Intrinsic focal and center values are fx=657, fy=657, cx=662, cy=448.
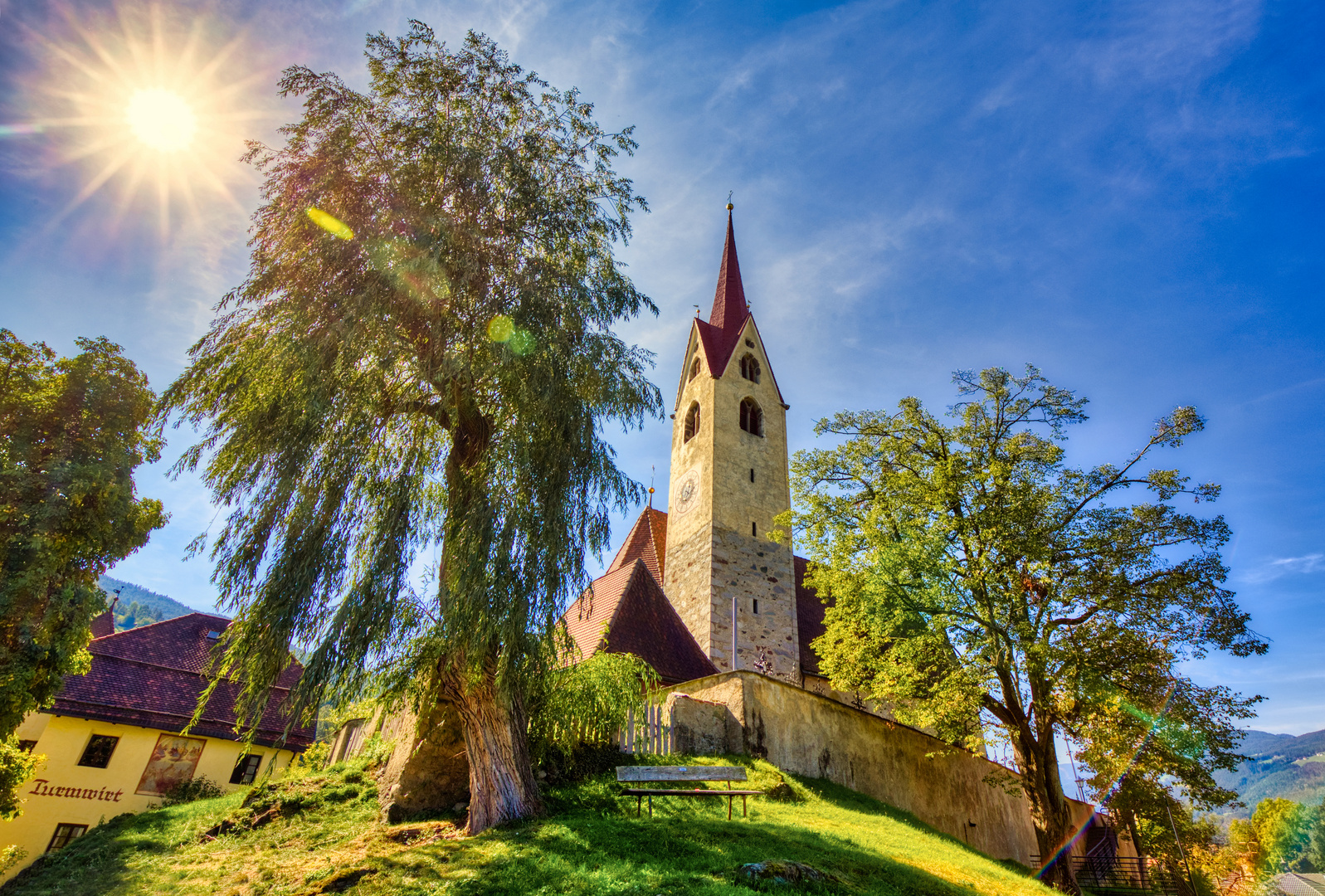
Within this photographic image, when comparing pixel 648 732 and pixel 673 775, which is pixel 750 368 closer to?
pixel 648 732

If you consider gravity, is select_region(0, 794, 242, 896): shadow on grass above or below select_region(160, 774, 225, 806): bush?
below

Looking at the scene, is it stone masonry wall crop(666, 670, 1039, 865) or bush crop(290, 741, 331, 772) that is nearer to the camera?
Answer: stone masonry wall crop(666, 670, 1039, 865)

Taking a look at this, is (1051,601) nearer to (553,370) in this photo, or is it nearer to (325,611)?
(553,370)

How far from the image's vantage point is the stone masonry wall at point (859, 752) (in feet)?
41.3

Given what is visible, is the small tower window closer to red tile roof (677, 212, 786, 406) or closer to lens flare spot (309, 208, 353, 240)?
red tile roof (677, 212, 786, 406)

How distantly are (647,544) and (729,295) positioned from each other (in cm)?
1312

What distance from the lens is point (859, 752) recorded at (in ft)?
47.0

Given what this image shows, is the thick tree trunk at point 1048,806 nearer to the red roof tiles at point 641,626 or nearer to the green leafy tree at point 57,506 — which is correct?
the red roof tiles at point 641,626

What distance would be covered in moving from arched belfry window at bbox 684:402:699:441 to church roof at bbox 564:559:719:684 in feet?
31.8

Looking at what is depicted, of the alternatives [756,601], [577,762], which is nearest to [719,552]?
[756,601]

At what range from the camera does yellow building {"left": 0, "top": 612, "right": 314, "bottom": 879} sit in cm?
1603

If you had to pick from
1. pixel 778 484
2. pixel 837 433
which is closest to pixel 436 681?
pixel 837 433

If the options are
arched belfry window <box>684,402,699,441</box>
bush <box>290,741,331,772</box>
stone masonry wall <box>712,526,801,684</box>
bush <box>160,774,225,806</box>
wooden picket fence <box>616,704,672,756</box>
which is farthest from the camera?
arched belfry window <box>684,402,699,441</box>

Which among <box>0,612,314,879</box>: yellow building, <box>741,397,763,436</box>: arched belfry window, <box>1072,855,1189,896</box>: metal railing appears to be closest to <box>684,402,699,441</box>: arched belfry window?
<box>741,397,763,436</box>: arched belfry window
